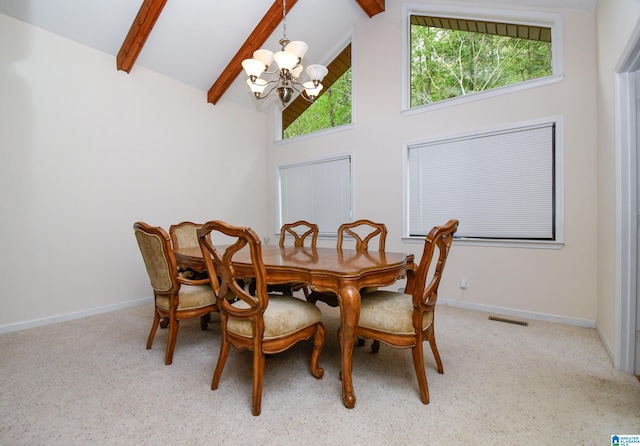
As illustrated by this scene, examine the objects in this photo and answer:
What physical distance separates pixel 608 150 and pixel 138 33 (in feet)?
14.6

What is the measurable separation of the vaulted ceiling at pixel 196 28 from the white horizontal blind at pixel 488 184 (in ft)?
6.97

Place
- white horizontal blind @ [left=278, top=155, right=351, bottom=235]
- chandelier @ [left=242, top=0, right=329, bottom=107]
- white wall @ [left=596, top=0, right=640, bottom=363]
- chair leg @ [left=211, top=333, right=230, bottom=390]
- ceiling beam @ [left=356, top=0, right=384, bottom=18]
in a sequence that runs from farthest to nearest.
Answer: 1. white horizontal blind @ [left=278, top=155, right=351, bottom=235]
2. ceiling beam @ [left=356, top=0, right=384, bottom=18]
3. chandelier @ [left=242, top=0, right=329, bottom=107]
4. white wall @ [left=596, top=0, right=640, bottom=363]
5. chair leg @ [left=211, top=333, right=230, bottom=390]

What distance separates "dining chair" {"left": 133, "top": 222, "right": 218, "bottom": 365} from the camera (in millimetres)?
1999

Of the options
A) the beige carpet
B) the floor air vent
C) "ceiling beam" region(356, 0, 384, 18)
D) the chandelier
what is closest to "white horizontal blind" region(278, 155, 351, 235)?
the chandelier

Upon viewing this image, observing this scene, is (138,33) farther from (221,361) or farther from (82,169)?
(221,361)

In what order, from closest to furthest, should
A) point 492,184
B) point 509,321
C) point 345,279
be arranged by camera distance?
point 345,279 < point 509,321 < point 492,184

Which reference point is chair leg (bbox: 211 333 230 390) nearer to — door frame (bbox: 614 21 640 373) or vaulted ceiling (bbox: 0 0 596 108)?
door frame (bbox: 614 21 640 373)

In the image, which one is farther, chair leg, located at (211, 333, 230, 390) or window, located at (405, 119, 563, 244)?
window, located at (405, 119, 563, 244)

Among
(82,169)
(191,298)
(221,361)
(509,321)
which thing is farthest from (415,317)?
(82,169)

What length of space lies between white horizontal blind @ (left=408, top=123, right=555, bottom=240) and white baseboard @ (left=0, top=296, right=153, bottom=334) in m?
3.50

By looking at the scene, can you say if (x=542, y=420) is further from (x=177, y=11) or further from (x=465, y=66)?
(x=177, y=11)

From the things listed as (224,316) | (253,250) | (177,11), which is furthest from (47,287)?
(177,11)

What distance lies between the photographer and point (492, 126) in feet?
10.5

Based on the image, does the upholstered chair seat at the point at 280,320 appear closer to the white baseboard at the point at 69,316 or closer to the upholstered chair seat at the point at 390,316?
the upholstered chair seat at the point at 390,316
